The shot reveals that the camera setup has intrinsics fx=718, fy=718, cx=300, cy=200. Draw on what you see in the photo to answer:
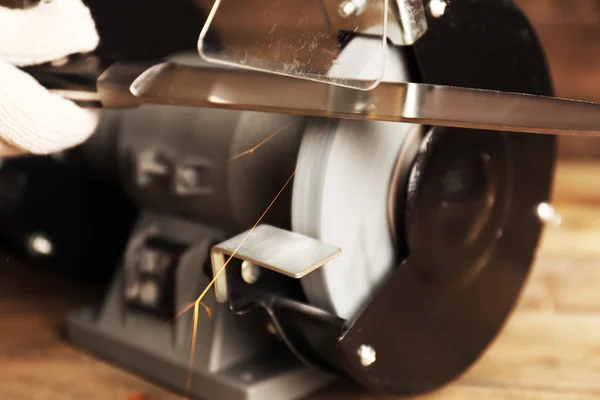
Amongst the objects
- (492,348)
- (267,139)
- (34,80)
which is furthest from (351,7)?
(492,348)

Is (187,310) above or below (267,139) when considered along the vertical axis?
below

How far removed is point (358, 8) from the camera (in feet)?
1.54

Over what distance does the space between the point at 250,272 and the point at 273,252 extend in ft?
0.11

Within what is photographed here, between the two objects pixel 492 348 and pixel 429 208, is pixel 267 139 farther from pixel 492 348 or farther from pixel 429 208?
pixel 492 348

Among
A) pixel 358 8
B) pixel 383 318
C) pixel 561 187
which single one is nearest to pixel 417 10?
pixel 358 8

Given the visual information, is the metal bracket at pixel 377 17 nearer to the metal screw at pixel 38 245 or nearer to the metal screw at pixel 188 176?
the metal screw at pixel 188 176

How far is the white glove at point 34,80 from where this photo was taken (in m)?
0.49

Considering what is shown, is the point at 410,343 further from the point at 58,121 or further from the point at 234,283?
the point at 58,121

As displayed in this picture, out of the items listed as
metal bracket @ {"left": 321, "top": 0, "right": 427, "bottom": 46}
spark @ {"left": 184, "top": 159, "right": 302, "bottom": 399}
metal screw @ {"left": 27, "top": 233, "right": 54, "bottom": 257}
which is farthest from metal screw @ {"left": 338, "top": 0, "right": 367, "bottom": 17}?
metal screw @ {"left": 27, "top": 233, "right": 54, "bottom": 257}

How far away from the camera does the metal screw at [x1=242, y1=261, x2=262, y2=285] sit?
0.49m

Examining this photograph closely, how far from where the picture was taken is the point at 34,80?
500 mm

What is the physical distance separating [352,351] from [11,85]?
0.29 metres

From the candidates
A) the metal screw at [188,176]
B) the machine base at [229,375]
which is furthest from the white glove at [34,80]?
the machine base at [229,375]

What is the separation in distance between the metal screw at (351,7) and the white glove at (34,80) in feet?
0.62
